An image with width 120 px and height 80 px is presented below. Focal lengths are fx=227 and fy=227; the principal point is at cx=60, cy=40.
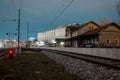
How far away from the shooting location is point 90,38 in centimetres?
6419

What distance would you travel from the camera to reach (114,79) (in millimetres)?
11219

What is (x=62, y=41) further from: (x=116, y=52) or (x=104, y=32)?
(x=116, y=52)

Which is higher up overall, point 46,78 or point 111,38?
point 111,38

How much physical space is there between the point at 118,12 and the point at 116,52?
5204cm

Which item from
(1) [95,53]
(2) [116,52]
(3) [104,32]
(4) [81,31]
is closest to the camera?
(2) [116,52]

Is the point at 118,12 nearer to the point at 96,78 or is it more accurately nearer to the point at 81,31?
the point at 81,31

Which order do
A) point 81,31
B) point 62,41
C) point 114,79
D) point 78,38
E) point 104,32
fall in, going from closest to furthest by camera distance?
point 114,79 < point 104,32 < point 78,38 < point 81,31 < point 62,41

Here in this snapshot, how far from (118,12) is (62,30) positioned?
6598 centimetres

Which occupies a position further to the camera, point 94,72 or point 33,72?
point 33,72

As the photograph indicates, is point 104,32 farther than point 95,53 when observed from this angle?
Yes

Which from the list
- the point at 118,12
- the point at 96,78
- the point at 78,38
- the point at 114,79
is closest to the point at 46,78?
the point at 96,78

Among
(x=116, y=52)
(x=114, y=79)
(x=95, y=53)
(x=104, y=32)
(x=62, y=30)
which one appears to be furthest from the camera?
(x=62, y=30)

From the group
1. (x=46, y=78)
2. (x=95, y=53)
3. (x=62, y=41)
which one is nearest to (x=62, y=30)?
(x=62, y=41)

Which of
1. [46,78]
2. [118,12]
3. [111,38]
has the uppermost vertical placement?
[118,12]
